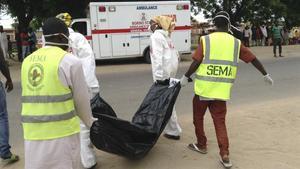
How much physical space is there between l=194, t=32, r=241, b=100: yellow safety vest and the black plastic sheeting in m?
0.60

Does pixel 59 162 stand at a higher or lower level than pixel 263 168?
higher

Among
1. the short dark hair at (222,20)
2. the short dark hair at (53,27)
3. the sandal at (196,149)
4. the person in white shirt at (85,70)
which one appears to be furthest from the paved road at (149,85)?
the short dark hair at (53,27)

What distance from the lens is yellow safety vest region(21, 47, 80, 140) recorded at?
3.46m

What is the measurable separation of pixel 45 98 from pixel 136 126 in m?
1.88

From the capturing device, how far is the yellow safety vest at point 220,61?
531 cm

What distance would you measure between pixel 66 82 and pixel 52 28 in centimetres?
44

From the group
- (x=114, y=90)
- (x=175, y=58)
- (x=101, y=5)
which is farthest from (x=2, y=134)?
(x=101, y=5)

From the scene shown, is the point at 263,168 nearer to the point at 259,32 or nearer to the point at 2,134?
the point at 2,134

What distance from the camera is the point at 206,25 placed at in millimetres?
40000

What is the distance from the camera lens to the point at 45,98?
3482 mm

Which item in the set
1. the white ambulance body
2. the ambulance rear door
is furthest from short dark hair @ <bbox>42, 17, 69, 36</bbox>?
the ambulance rear door

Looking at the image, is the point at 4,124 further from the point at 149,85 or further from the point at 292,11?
the point at 292,11

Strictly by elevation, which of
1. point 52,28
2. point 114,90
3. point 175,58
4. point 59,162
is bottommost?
point 114,90

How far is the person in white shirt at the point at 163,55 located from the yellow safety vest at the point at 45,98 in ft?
8.57
